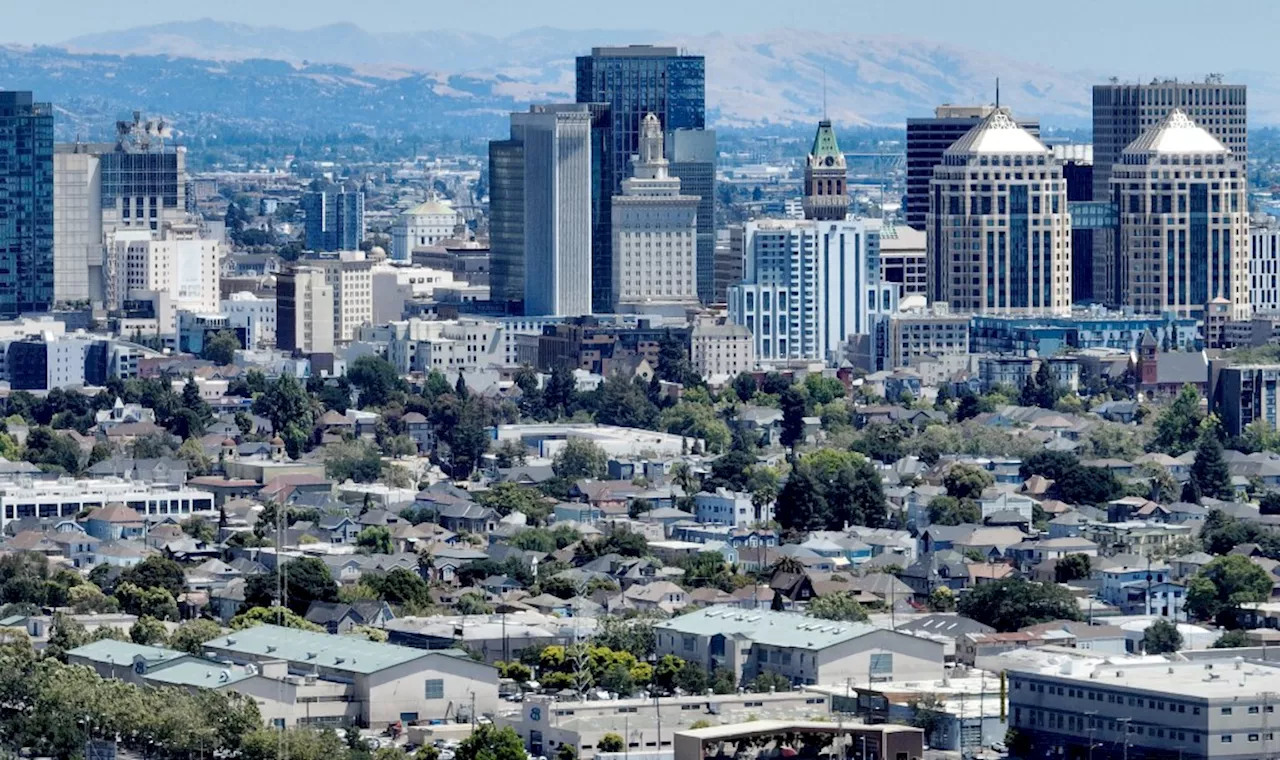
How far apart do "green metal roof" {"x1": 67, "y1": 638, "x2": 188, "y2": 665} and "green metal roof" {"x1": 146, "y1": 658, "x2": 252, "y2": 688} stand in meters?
0.37

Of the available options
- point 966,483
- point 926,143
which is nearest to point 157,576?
point 966,483

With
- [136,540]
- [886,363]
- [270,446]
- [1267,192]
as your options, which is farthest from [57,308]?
[1267,192]

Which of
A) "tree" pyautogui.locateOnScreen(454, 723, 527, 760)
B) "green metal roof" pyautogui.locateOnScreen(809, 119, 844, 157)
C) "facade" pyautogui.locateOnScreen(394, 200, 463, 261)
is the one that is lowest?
"tree" pyautogui.locateOnScreen(454, 723, 527, 760)

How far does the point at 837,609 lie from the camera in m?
58.6

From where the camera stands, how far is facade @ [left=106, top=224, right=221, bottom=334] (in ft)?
380

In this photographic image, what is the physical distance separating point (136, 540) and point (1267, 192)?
11336 centimetres

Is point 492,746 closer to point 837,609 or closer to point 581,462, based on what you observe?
point 837,609

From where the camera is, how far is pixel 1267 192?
584 feet

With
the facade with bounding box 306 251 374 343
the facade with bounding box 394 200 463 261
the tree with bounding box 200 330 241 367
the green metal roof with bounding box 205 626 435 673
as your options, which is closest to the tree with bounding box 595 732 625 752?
the green metal roof with bounding box 205 626 435 673

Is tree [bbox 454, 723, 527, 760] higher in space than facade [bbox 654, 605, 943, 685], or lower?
lower

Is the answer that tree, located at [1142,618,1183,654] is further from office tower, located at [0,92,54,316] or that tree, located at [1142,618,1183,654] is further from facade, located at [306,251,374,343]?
office tower, located at [0,92,54,316]

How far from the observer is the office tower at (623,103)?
11300 centimetres

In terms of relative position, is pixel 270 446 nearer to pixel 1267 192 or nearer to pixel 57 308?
pixel 57 308

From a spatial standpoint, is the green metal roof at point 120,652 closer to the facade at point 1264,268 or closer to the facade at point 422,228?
the facade at point 1264,268
